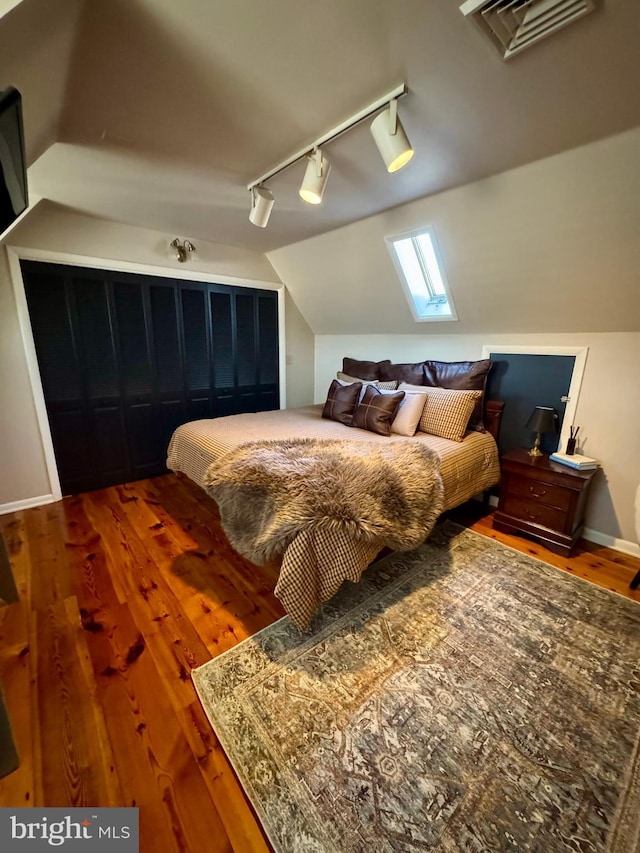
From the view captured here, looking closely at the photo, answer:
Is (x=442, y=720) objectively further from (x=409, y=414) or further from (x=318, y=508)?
(x=409, y=414)

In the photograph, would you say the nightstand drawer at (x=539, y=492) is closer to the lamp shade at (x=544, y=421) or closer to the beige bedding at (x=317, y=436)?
Result: the beige bedding at (x=317, y=436)

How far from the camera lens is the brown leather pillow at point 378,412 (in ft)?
8.97

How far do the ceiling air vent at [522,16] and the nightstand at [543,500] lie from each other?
2.14m

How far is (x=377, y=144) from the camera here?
1.48 meters

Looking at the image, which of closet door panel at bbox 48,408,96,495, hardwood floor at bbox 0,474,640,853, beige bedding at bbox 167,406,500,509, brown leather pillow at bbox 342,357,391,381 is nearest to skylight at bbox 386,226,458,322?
brown leather pillow at bbox 342,357,391,381

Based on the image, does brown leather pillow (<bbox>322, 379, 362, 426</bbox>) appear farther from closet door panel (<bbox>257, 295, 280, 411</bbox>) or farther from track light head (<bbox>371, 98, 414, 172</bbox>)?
track light head (<bbox>371, 98, 414, 172</bbox>)

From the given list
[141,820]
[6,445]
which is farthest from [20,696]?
[6,445]

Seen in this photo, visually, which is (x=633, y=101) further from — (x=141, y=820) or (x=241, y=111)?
(x=141, y=820)

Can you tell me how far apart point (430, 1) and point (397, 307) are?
2.31m

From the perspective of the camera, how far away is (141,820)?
100cm

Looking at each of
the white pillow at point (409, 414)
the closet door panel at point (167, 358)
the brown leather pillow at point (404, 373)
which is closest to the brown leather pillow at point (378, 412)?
the white pillow at point (409, 414)

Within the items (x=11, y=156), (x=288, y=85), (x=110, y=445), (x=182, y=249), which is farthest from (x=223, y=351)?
(x=11, y=156)

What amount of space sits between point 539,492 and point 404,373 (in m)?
1.52

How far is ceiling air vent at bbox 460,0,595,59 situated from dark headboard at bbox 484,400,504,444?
2.14 metres
